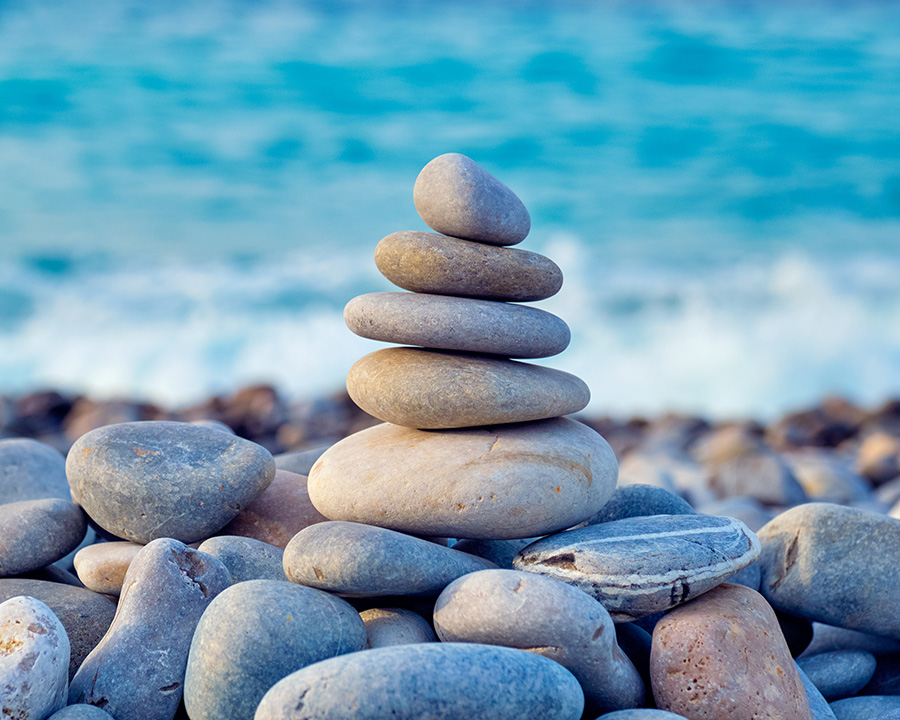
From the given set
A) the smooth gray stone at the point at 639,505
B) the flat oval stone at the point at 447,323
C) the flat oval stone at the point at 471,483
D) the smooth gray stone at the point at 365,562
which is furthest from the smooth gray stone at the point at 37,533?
the smooth gray stone at the point at 639,505

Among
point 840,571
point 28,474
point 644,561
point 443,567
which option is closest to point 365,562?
point 443,567

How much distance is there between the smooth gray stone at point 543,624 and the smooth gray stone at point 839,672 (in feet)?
2.99

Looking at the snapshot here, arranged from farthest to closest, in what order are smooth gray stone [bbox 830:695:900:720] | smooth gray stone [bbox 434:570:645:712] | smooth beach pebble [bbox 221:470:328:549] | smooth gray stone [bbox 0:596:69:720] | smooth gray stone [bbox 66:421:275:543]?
smooth beach pebble [bbox 221:470:328:549] → smooth gray stone [bbox 66:421:275:543] → smooth gray stone [bbox 830:695:900:720] → smooth gray stone [bbox 434:570:645:712] → smooth gray stone [bbox 0:596:69:720]

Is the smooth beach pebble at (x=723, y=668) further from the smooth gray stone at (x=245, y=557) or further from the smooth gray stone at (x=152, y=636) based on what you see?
the smooth gray stone at (x=152, y=636)

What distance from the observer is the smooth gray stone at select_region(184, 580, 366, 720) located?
211 cm

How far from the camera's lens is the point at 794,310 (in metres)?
13.0

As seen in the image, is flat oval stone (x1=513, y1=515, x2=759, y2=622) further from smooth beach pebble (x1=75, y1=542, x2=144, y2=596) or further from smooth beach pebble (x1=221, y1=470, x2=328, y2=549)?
smooth beach pebble (x1=75, y1=542, x2=144, y2=596)

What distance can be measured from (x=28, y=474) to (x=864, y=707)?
3477 millimetres

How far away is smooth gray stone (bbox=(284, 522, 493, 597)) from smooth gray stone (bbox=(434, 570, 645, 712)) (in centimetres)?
14

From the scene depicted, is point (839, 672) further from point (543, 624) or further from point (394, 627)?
point (394, 627)

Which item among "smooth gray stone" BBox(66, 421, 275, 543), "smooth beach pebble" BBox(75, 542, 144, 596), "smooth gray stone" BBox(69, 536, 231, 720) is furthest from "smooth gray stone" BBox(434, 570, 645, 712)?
"smooth beach pebble" BBox(75, 542, 144, 596)

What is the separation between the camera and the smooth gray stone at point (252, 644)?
2.11 meters

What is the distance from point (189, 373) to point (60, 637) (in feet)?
33.0

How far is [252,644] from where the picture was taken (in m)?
2.13
